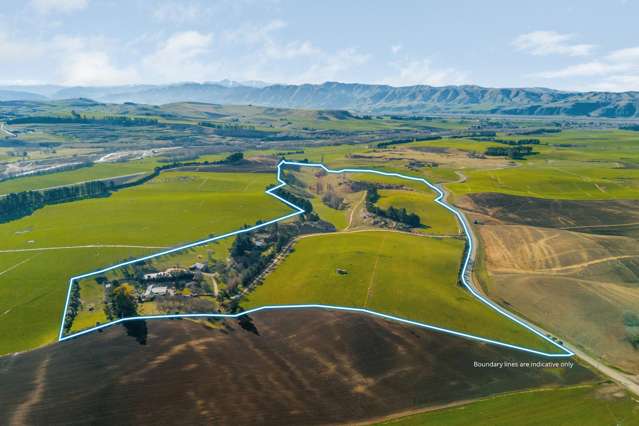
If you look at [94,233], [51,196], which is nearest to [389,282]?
[94,233]

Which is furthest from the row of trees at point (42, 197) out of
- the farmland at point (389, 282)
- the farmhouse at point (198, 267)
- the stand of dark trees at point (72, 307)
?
the farmland at point (389, 282)

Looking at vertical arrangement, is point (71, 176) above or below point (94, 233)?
above

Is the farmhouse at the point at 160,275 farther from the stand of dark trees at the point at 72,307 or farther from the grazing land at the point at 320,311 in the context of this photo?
the stand of dark trees at the point at 72,307

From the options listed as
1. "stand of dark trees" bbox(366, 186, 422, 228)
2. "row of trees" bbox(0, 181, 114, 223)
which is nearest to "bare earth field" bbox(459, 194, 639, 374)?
"stand of dark trees" bbox(366, 186, 422, 228)

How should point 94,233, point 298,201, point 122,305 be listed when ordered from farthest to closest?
point 298,201
point 94,233
point 122,305

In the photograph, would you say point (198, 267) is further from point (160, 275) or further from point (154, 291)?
point (154, 291)

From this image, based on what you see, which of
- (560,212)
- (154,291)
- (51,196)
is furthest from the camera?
(51,196)

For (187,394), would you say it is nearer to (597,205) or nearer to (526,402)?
(526,402)
